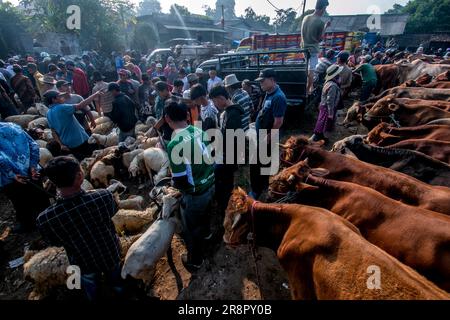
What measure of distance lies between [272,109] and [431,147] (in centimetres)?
250

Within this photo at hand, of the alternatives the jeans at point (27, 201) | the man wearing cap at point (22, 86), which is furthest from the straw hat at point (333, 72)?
the man wearing cap at point (22, 86)

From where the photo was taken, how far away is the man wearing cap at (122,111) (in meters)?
6.21

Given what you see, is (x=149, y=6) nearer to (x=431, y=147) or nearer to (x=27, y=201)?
(x=27, y=201)

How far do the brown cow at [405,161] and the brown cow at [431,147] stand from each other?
0.95ft

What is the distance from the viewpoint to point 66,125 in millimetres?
5492

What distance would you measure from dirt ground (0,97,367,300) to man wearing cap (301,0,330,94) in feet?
19.9

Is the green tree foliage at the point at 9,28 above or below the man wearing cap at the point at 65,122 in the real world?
above

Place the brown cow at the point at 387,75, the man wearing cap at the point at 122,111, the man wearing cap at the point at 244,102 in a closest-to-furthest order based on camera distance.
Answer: the man wearing cap at the point at 244,102 < the man wearing cap at the point at 122,111 < the brown cow at the point at 387,75

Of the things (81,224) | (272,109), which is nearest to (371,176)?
(272,109)

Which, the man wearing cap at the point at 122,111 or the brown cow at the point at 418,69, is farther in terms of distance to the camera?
the brown cow at the point at 418,69

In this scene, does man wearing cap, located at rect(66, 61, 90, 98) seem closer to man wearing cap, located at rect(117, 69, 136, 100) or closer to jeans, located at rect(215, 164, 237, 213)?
man wearing cap, located at rect(117, 69, 136, 100)

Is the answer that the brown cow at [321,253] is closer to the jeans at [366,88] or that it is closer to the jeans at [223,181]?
the jeans at [223,181]
